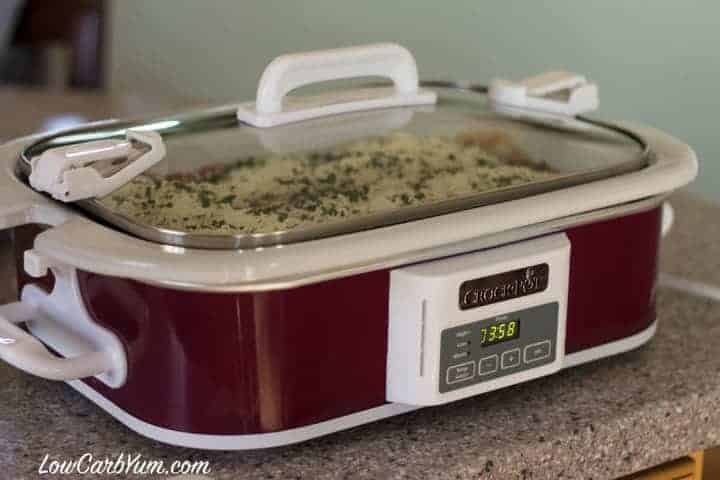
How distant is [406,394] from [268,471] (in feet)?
0.37

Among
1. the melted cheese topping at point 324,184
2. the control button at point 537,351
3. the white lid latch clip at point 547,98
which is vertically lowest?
the control button at point 537,351

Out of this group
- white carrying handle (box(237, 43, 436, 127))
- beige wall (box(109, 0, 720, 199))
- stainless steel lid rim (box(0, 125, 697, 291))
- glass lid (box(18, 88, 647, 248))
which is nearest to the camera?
stainless steel lid rim (box(0, 125, 697, 291))

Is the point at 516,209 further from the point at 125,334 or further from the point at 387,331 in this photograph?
the point at 125,334

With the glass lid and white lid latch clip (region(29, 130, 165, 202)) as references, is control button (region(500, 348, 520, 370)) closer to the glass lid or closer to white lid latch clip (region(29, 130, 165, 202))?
the glass lid

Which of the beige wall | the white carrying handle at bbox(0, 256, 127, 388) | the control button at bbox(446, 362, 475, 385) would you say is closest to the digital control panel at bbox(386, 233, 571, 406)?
the control button at bbox(446, 362, 475, 385)

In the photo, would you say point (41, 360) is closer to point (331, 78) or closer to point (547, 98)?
point (331, 78)

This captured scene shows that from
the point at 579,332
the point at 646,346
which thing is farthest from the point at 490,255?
the point at 646,346

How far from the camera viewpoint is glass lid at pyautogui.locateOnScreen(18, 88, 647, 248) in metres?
0.83

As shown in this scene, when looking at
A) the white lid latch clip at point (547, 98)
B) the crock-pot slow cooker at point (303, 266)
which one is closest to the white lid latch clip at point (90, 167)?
the crock-pot slow cooker at point (303, 266)

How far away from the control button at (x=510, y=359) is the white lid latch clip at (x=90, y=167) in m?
0.29

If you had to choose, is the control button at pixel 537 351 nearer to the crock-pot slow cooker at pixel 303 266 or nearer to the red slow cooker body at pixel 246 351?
the crock-pot slow cooker at pixel 303 266

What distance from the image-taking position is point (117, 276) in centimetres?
75

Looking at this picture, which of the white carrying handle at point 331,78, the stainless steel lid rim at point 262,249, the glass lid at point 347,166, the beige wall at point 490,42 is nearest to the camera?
the stainless steel lid rim at point 262,249

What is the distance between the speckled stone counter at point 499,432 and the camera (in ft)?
2.66
